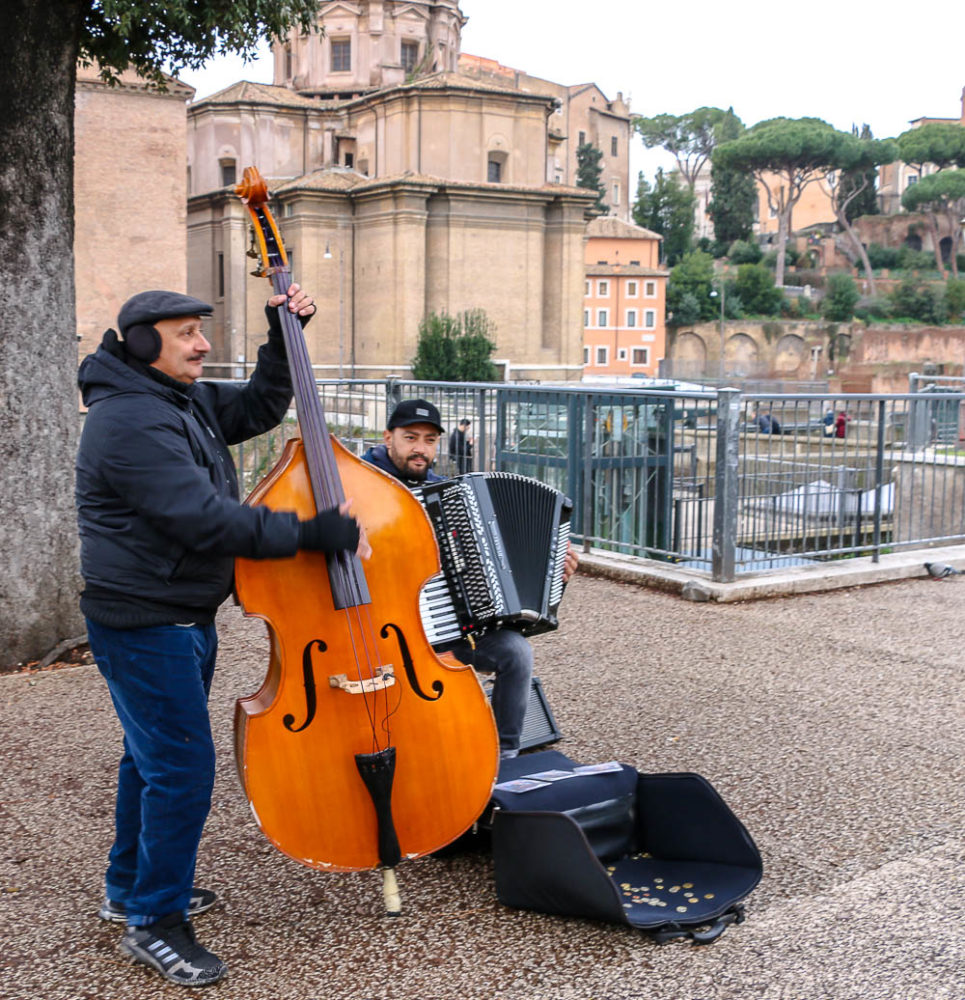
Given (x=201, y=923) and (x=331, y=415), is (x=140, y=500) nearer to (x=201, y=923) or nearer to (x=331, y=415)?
(x=201, y=923)

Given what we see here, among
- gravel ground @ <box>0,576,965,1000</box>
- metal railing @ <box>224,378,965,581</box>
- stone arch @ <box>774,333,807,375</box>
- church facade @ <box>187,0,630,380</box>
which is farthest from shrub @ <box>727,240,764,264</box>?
gravel ground @ <box>0,576,965,1000</box>

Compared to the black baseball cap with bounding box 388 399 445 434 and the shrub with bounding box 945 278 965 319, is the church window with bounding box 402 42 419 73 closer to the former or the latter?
the shrub with bounding box 945 278 965 319

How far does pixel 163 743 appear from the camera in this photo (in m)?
3.40

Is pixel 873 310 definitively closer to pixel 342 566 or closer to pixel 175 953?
pixel 342 566

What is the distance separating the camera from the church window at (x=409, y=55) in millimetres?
67188

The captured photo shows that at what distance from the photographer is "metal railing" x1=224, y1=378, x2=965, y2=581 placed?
364 inches

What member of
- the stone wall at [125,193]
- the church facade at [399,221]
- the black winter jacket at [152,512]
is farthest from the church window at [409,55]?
the black winter jacket at [152,512]

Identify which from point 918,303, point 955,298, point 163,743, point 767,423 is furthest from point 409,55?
point 163,743

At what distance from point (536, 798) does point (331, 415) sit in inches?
347

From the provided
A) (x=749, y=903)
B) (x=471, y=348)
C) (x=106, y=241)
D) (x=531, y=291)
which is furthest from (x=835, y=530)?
(x=531, y=291)

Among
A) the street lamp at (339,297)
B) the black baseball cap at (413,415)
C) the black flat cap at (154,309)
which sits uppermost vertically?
the street lamp at (339,297)

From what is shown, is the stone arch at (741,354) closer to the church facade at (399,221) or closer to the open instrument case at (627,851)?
the church facade at (399,221)

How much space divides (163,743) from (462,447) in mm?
8132

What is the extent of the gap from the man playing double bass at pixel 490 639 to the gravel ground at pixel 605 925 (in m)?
0.68
